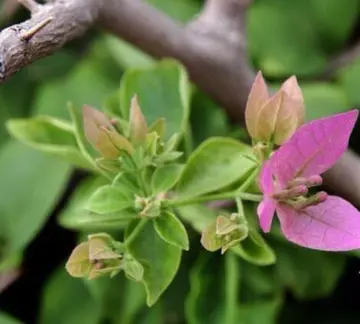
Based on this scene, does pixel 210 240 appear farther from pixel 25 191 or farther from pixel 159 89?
pixel 25 191

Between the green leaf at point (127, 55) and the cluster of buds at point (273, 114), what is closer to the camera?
the cluster of buds at point (273, 114)

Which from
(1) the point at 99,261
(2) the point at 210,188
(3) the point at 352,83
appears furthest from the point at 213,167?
(3) the point at 352,83

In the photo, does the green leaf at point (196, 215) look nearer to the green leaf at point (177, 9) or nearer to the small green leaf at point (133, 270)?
the small green leaf at point (133, 270)

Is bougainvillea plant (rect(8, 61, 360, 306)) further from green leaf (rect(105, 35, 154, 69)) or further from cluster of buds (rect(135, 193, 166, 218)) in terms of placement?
green leaf (rect(105, 35, 154, 69))

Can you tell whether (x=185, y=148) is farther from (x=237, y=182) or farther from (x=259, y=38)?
(x=259, y=38)

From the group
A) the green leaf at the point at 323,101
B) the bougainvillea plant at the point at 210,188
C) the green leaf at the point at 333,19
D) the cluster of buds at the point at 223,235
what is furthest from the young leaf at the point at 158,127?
the green leaf at the point at 333,19

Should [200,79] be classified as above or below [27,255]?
above

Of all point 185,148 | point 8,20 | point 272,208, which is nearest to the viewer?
point 272,208

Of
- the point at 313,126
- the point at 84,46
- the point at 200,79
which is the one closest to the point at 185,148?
the point at 200,79
